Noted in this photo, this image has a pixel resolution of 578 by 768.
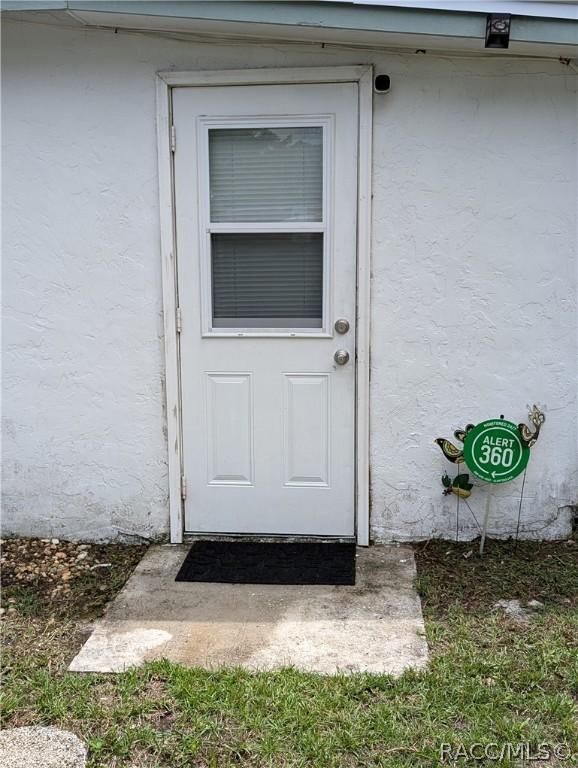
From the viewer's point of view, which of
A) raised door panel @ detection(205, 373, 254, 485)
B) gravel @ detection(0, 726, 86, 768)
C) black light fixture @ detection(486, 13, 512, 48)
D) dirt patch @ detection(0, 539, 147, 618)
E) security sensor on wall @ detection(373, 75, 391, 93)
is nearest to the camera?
gravel @ detection(0, 726, 86, 768)

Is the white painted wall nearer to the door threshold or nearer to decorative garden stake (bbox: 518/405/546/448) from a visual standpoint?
decorative garden stake (bbox: 518/405/546/448)

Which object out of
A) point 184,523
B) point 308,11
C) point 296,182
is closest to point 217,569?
point 184,523

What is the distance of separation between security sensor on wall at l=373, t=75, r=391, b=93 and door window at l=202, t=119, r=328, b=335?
0.31 metres

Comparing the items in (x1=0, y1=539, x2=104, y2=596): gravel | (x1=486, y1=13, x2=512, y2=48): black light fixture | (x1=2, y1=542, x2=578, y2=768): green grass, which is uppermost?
(x1=486, y1=13, x2=512, y2=48): black light fixture

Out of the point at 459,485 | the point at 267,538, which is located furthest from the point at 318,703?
the point at 459,485

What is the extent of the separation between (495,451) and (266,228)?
5.46 feet

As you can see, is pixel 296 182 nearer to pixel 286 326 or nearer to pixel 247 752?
pixel 286 326

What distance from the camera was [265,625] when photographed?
3.32 m

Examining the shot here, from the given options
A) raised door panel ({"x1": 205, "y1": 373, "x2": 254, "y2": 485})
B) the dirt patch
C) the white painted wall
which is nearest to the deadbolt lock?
the white painted wall

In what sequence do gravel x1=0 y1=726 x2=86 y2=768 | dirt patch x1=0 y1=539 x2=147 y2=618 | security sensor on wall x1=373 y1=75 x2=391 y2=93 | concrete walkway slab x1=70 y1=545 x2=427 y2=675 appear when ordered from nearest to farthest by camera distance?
gravel x1=0 y1=726 x2=86 y2=768 → concrete walkway slab x1=70 y1=545 x2=427 y2=675 → dirt patch x1=0 y1=539 x2=147 y2=618 → security sensor on wall x1=373 y1=75 x2=391 y2=93

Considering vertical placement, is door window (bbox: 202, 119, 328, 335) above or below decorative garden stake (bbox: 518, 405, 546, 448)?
above

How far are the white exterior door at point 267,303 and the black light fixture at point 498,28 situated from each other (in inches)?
28.1

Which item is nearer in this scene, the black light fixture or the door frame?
the black light fixture

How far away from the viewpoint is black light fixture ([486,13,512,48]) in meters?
3.30
